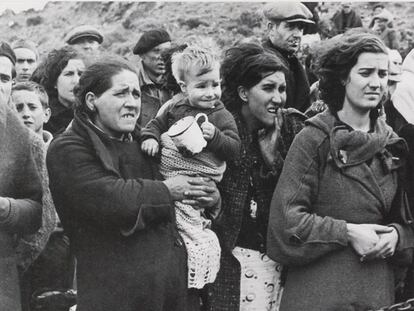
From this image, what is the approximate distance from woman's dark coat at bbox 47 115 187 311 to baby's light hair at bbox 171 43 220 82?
28.7 inches

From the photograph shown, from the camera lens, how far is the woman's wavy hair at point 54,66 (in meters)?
5.58

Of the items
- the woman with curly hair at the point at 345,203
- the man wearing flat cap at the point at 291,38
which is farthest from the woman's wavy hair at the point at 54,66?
the woman with curly hair at the point at 345,203

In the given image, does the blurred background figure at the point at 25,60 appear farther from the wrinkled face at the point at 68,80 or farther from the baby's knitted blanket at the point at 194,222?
the baby's knitted blanket at the point at 194,222

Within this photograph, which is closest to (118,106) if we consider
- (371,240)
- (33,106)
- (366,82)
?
(366,82)

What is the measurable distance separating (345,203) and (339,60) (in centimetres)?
74

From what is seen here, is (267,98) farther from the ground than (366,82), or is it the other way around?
(366,82)

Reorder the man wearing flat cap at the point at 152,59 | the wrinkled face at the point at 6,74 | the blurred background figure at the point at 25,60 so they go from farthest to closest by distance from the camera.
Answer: the blurred background figure at the point at 25,60 → the man wearing flat cap at the point at 152,59 → the wrinkled face at the point at 6,74

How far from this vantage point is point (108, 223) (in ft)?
11.9

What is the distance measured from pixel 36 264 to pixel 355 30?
2294 millimetres

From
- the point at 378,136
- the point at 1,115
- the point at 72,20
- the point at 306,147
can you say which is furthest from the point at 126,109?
the point at 72,20

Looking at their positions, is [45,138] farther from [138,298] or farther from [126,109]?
[138,298]

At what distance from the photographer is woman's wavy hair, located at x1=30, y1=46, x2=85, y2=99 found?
5582 mm

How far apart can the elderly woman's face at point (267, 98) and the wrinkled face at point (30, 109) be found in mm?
1527

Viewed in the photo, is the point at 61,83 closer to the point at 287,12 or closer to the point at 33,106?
the point at 33,106
